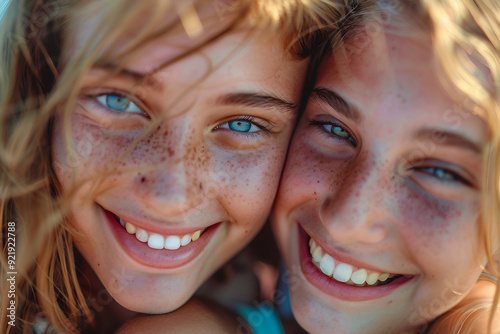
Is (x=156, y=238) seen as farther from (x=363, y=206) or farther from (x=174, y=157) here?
(x=363, y=206)

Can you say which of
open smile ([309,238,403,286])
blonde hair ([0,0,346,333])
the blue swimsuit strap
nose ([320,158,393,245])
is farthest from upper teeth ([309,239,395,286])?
blonde hair ([0,0,346,333])

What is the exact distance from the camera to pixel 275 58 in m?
1.32

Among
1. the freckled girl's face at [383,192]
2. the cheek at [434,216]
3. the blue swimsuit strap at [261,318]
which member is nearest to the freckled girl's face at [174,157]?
the freckled girl's face at [383,192]

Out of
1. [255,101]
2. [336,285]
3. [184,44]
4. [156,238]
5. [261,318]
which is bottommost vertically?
[261,318]

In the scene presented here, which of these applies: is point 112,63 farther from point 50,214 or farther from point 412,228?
point 412,228

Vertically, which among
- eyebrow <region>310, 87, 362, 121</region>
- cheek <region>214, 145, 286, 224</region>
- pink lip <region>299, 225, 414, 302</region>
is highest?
eyebrow <region>310, 87, 362, 121</region>

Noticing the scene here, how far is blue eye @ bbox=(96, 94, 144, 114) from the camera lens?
1.32 metres

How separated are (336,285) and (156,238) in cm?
51

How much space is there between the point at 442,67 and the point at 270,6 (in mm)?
416

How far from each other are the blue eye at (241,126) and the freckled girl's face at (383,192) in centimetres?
13

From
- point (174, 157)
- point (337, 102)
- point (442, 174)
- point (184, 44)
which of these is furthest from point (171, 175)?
point (442, 174)

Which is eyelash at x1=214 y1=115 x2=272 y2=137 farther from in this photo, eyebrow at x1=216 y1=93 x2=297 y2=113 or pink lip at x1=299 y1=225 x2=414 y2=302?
pink lip at x1=299 y1=225 x2=414 y2=302

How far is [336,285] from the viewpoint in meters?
1.49

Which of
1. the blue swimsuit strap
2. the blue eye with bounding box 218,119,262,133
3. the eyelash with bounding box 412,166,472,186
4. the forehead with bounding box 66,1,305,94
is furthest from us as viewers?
the blue swimsuit strap
